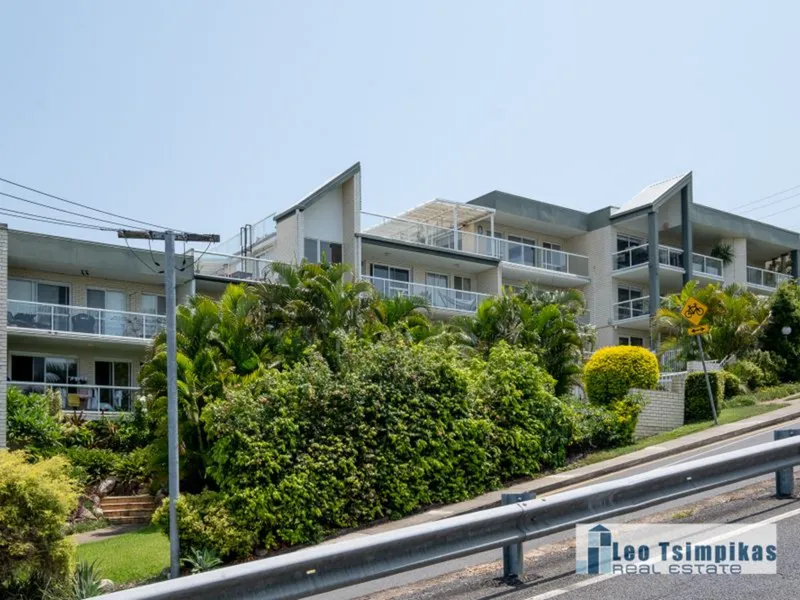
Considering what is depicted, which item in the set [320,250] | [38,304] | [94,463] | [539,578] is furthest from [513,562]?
[320,250]

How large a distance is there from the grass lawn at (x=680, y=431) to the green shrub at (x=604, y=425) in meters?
0.29

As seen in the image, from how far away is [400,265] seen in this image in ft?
135

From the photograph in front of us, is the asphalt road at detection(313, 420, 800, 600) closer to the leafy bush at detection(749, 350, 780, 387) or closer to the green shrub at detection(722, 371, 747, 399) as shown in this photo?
the green shrub at detection(722, 371, 747, 399)

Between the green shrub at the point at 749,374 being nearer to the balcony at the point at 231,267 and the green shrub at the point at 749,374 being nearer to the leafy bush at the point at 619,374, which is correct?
the leafy bush at the point at 619,374

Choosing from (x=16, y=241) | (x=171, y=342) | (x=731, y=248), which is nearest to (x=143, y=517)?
(x=171, y=342)

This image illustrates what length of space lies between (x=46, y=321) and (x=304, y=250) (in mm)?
9919

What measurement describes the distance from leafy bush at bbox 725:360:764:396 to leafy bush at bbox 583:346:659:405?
6.99 m

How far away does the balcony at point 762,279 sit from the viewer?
50244mm

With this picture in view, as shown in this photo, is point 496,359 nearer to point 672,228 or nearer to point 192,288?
point 192,288

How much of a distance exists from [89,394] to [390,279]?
509 inches

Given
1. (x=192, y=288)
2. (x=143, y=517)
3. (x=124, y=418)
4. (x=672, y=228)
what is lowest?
(x=143, y=517)

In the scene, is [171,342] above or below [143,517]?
above

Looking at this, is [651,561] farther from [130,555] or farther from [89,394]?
[89,394]

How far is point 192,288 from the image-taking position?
33969mm
